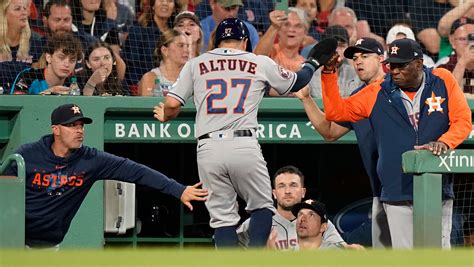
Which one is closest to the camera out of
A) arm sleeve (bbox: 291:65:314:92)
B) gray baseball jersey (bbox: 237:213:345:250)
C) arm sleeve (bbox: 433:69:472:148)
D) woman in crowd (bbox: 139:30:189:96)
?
arm sleeve (bbox: 433:69:472:148)

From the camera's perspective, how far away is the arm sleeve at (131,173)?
9.27m

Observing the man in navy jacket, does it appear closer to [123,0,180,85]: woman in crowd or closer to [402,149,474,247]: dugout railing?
[123,0,180,85]: woman in crowd

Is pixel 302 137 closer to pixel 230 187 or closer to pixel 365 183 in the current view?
pixel 365 183

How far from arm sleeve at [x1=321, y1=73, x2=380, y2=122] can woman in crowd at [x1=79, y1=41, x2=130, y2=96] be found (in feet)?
8.06

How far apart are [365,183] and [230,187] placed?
11.7 feet

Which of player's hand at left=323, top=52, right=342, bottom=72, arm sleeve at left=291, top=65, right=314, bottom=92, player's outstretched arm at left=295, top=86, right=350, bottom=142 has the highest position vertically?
player's hand at left=323, top=52, right=342, bottom=72

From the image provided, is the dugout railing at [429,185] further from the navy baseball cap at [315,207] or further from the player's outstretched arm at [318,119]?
the navy baseball cap at [315,207]

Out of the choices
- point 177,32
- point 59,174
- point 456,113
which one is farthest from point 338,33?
point 59,174

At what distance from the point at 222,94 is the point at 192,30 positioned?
2519 mm

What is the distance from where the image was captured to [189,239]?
12109mm

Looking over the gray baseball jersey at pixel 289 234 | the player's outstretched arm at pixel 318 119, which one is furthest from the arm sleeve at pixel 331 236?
the player's outstretched arm at pixel 318 119

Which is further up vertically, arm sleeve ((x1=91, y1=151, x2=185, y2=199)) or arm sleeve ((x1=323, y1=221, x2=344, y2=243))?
arm sleeve ((x1=91, y1=151, x2=185, y2=199))

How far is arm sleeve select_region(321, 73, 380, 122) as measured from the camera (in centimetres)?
930

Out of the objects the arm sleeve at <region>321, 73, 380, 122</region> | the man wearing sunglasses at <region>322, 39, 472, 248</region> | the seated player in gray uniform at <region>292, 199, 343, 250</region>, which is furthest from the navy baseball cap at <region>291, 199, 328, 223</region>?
the arm sleeve at <region>321, 73, 380, 122</region>
